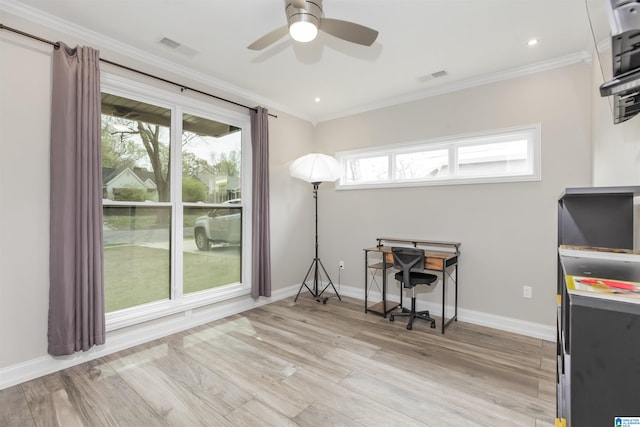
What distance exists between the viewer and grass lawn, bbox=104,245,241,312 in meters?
2.82

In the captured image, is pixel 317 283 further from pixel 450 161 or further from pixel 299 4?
pixel 299 4

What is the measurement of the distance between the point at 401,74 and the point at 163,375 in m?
3.73

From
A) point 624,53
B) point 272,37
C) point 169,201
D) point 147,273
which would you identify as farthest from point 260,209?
point 624,53

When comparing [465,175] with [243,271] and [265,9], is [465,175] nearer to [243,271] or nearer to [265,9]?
[265,9]

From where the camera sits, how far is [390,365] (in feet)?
8.21

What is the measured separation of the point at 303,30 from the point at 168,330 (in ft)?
10.2

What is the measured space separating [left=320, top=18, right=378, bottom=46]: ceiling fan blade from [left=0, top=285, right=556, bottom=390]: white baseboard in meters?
3.10

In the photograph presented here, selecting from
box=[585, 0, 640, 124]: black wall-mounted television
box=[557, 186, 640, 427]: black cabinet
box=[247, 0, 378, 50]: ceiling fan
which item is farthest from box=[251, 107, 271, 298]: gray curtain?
box=[557, 186, 640, 427]: black cabinet

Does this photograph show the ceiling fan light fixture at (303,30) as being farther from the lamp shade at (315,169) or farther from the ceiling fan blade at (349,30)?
the lamp shade at (315,169)

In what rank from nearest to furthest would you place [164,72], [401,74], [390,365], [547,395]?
[547,395]
[390,365]
[164,72]
[401,74]

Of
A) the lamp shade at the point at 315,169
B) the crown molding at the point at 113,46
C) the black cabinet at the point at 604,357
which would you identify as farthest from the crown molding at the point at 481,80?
the black cabinet at the point at 604,357

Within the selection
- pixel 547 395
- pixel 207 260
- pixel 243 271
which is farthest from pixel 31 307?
pixel 547 395

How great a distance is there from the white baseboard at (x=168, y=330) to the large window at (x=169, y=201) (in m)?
0.14

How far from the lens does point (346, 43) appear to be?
2693mm
